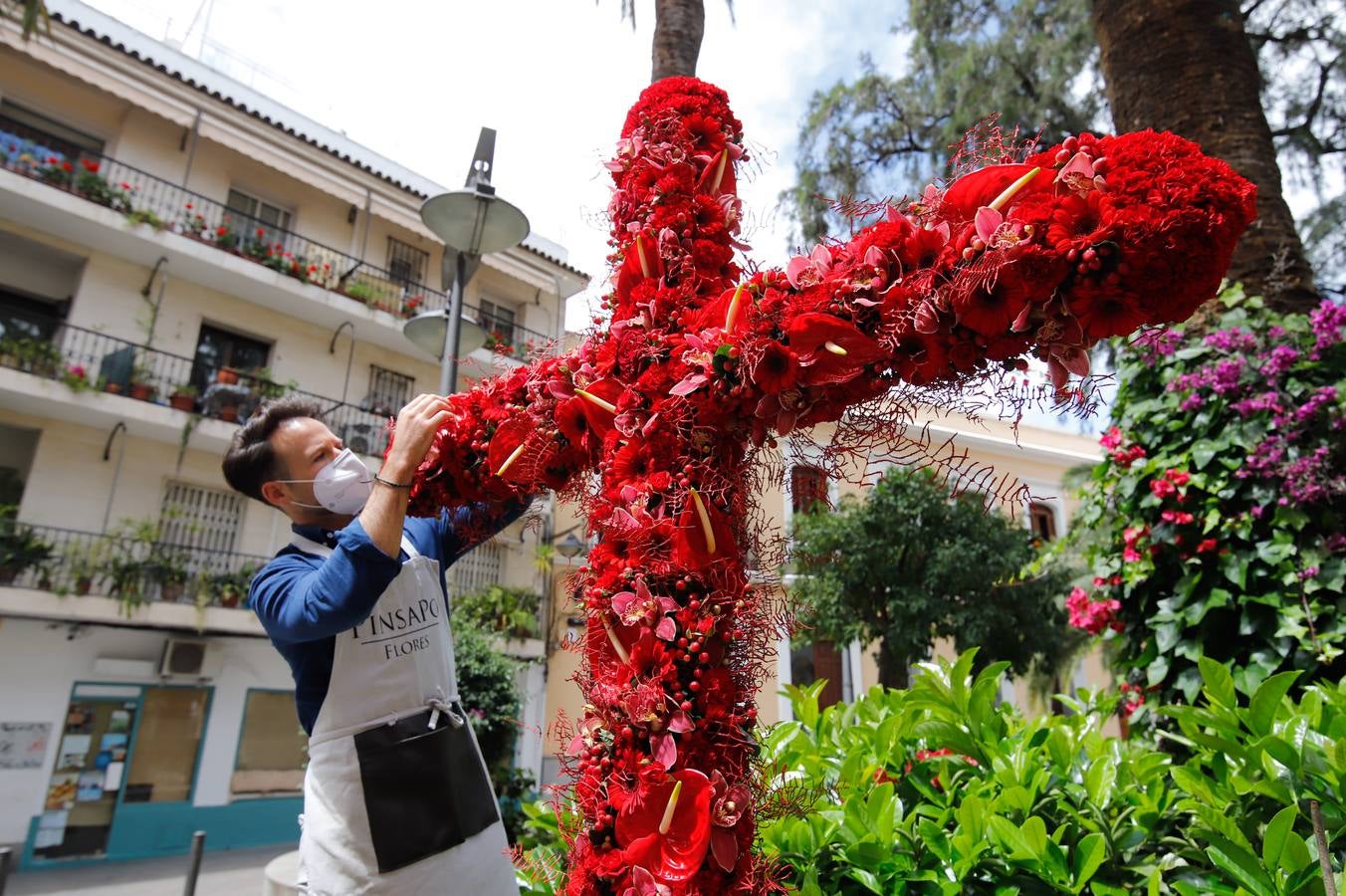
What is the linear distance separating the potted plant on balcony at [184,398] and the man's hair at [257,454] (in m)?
11.0

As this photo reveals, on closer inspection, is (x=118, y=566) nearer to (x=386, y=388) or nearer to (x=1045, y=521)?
(x=386, y=388)

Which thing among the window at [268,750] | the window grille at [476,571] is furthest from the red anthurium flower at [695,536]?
the window grille at [476,571]

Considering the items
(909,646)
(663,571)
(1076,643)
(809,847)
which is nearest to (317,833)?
(663,571)

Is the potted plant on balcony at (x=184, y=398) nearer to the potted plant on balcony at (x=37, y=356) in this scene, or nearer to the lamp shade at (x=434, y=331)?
the potted plant on balcony at (x=37, y=356)

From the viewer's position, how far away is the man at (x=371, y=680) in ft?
5.33

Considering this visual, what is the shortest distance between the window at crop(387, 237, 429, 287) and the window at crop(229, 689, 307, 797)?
7.65 m

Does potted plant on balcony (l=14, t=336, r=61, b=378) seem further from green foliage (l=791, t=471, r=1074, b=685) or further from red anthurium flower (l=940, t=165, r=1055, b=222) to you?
red anthurium flower (l=940, t=165, r=1055, b=222)

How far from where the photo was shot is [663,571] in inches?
55.8

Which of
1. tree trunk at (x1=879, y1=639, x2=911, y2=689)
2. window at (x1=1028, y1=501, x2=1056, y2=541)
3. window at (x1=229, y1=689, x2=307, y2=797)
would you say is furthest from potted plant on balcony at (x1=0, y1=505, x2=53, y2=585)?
window at (x1=1028, y1=501, x2=1056, y2=541)

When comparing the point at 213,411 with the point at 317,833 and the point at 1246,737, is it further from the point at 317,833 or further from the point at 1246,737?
the point at 1246,737

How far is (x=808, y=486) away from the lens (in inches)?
63.2

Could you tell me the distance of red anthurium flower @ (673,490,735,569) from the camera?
142cm

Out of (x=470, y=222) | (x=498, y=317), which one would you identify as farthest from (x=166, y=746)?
(x=470, y=222)

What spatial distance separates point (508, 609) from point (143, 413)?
6.01 meters
